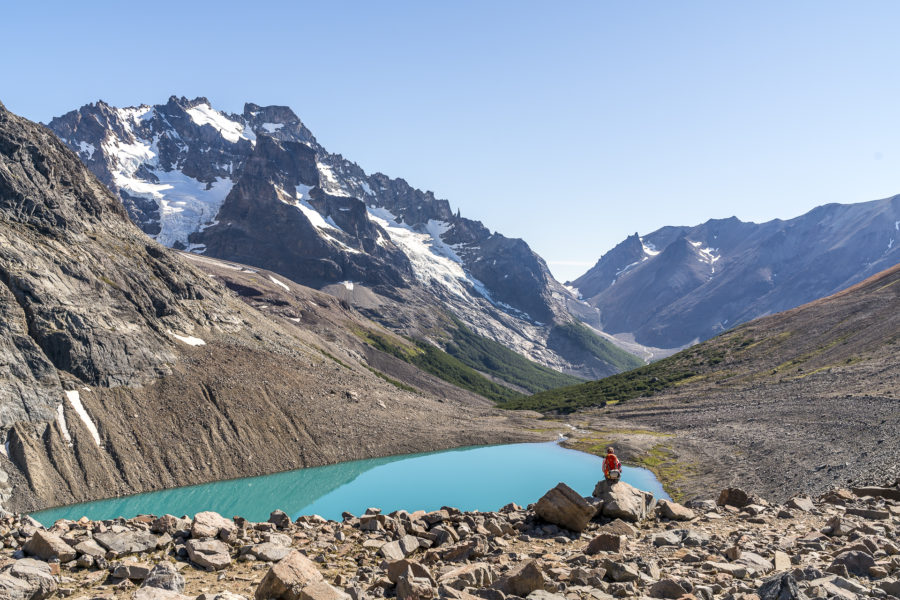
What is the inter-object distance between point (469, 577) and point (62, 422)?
74.4m

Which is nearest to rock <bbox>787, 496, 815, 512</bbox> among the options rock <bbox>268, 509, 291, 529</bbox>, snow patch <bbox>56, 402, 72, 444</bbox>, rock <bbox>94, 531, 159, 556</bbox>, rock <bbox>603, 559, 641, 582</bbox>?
rock <bbox>603, 559, 641, 582</bbox>

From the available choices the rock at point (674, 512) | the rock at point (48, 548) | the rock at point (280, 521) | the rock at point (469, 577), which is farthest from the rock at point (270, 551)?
the rock at point (674, 512)

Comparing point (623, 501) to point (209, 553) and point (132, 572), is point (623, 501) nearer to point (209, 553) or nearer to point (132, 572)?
point (209, 553)

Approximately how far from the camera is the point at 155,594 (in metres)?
14.9

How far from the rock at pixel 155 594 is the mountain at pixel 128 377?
202ft

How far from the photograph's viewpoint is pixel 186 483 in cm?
7456

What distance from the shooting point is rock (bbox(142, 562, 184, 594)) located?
15883mm

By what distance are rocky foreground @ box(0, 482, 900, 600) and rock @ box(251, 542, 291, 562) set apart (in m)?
0.04

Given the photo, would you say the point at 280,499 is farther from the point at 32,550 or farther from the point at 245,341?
the point at 32,550

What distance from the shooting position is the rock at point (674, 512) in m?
26.3

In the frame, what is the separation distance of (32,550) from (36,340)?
7171cm

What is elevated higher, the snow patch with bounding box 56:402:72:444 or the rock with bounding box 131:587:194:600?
the rock with bounding box 131:587:194:600

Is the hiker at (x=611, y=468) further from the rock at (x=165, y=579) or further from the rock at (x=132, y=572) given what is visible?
the rock at (x=132, y=572)

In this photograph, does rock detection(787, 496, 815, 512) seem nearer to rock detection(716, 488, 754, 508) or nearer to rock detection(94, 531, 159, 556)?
rock detection(716, 488, 754, 508)
